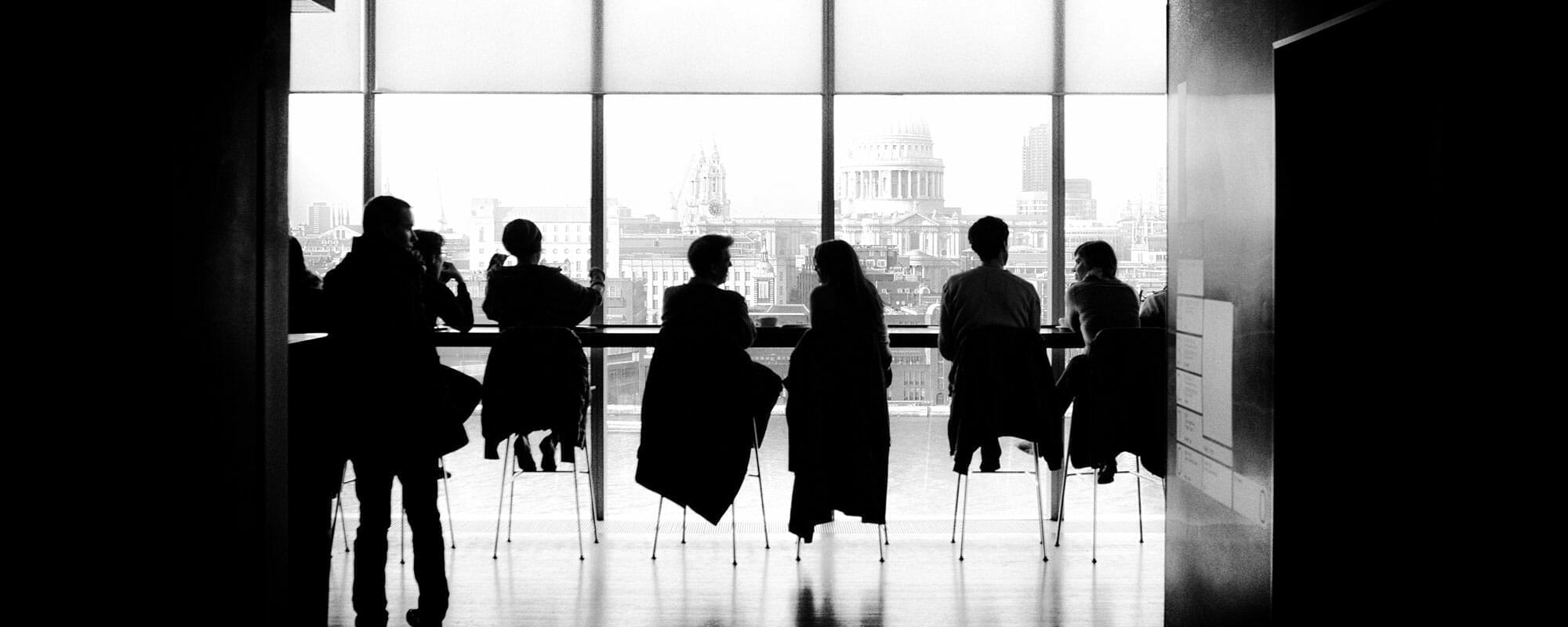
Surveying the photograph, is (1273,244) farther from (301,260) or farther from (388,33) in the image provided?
(388,33)

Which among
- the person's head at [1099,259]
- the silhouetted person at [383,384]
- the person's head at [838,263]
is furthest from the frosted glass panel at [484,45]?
the person's head at [1099,259]

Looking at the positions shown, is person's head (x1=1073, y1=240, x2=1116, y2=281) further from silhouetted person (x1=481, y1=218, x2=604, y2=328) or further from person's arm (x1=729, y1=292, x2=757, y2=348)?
silhouetted person (x1=481, y1=218, x2=604, y2=328)

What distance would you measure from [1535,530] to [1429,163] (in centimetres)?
53

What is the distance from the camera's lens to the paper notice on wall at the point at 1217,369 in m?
2.43

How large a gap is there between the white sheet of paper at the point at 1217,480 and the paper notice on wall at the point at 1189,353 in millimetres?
197

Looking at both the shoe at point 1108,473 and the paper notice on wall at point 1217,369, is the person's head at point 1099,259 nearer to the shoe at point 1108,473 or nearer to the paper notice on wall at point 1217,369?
the shoe at point 1108,473

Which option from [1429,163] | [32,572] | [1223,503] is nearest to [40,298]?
[32,572]

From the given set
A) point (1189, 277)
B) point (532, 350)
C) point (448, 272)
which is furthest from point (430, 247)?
point (1189, 277)

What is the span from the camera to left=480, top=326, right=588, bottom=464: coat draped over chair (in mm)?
4430

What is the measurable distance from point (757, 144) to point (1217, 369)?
11.1 ft

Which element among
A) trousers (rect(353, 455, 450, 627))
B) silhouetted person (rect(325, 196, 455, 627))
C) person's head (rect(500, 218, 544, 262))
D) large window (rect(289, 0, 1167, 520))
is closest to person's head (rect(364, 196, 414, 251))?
silhouetted person (rect(325, 196, 455, 627))

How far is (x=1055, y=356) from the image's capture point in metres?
Answer: 5.66

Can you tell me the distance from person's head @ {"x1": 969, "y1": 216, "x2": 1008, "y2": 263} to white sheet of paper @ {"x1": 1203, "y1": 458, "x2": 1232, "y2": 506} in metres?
2.11

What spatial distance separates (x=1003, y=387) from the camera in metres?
4.43
